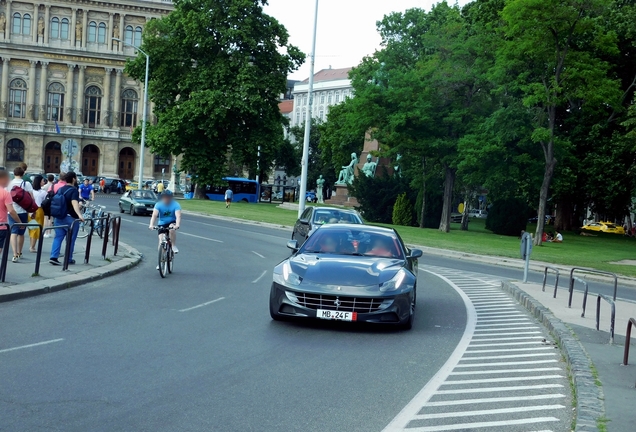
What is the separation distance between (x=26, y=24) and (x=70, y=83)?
8.62 metres

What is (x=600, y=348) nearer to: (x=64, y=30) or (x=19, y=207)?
(x=19, y=207)

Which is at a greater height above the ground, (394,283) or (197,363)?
(394,283)

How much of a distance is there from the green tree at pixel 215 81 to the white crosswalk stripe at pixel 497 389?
55.6 meters

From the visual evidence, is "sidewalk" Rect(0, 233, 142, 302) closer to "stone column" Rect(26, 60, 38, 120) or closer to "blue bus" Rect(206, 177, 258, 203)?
"blue bus" Rect(206, 177, 258, 203)

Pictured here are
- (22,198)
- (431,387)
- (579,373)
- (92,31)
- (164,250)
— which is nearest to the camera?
(431,387)

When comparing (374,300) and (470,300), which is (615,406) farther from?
(470,300)

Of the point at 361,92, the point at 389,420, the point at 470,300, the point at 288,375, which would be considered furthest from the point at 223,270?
the point at 361,92

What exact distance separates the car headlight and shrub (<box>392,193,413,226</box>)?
47.9m

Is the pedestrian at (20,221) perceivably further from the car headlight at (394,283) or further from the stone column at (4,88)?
the stone column at (4,88)

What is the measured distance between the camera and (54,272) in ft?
54.2

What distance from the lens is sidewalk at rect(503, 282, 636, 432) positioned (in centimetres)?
750

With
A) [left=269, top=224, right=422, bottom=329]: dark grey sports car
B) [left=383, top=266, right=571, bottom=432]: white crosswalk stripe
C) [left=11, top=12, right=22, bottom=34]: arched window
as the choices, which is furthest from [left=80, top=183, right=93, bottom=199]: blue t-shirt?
[left=11, top=12, right=22, bottom=34]: arched window

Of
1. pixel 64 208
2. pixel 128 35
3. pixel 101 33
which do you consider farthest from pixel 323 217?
pixel 101 33

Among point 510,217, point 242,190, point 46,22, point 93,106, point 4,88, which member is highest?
point 46,22
